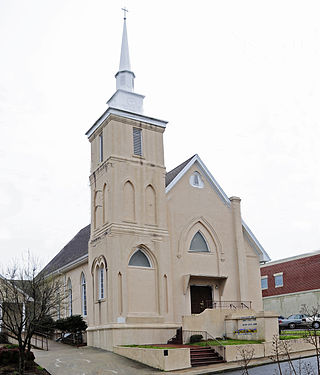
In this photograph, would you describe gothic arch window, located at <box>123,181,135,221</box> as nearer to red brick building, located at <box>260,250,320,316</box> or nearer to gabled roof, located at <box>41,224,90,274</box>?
gabled roof, located at <box>41,224,90,274</box>

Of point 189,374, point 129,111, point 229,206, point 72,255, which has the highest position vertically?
point 129,111

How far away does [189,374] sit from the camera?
19375 mm

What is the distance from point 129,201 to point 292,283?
23.7 m

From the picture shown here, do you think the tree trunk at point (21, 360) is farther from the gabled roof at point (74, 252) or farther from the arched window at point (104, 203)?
the gabled roof at point (74, 252)

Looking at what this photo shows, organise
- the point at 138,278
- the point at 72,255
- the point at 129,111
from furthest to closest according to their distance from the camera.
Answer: the point at 72,255 → the point at 129,111 → the point at 138,278

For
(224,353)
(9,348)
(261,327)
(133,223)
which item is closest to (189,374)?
(224,353)

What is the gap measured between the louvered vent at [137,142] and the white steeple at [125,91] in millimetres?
1314

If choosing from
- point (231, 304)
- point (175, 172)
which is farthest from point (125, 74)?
point (231, 304)

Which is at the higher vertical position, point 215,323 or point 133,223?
point 133,223

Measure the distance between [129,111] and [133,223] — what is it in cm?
626

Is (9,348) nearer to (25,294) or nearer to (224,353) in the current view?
(25,294)

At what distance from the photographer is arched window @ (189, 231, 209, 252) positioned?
29.3 m

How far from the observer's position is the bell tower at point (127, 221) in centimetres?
2545

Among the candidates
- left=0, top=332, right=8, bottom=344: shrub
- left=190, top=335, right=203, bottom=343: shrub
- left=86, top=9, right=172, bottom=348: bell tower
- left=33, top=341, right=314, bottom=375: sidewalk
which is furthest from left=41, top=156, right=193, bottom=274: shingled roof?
left=190, top=335, right=203, bottom=343: shrub
